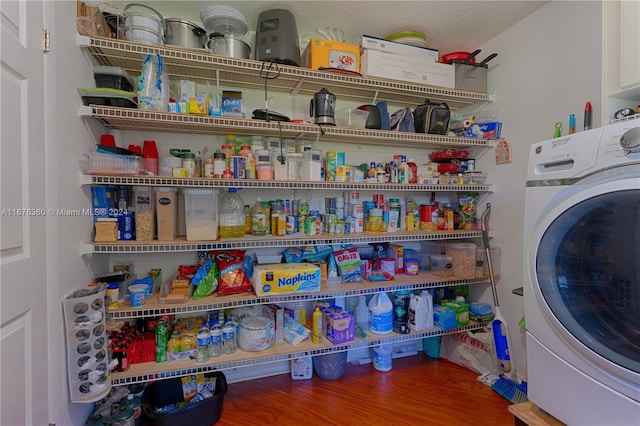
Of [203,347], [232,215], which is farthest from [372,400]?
[232,215]

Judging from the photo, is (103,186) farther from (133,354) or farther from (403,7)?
(403,7)

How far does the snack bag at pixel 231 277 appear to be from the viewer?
1548mm

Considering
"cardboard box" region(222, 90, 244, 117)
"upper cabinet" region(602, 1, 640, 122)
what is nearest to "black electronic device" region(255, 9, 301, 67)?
"cardboard box" region(222, 90, 244, 117)

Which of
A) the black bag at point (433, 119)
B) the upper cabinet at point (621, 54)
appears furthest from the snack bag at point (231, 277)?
the upper cabinet at point (621, 54)

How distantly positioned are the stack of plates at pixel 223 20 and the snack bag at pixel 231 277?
1.32 metres

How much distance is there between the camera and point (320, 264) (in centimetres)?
184

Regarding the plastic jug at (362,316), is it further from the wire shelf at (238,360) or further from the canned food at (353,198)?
the canned food at (353,198)

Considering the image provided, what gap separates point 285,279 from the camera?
157 centimetres

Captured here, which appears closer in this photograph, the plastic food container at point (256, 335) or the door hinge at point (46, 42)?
the door hinge at point (46, 42)

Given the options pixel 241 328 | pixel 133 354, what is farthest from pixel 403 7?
pixel 133 354

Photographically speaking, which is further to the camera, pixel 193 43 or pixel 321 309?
pixel 321 309

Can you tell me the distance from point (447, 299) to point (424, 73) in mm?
1677

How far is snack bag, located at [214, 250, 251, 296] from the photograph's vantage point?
5.08 ft

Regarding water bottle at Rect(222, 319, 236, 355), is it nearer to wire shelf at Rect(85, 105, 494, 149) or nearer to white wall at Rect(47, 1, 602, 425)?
white wall at Rect(47, 1, 602, 425)
